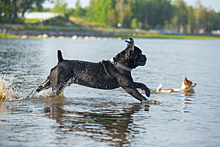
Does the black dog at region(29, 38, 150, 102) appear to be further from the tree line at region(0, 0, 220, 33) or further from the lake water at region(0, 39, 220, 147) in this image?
the tree line at region(0, 0, 220, 33)

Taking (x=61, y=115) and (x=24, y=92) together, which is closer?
(x=61, y=115)

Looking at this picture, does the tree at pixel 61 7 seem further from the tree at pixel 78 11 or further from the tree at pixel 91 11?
the tree at pixel 78 11

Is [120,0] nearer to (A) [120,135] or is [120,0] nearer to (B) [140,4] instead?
(B) [140,4]

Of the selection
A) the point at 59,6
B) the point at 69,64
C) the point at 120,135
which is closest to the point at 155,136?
the point at 120,135

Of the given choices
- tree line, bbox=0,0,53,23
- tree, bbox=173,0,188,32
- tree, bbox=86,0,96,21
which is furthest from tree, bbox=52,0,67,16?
tree line, bbox=0,0,53,23

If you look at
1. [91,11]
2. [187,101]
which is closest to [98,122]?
[187,101]

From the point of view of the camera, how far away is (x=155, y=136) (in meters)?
5.96

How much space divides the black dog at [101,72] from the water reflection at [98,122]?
2.00ft

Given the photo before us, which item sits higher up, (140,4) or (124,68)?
(140,4)

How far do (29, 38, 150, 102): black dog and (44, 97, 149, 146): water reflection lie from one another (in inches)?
24.0

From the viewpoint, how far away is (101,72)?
8250mm

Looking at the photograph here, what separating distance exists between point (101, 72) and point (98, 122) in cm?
181

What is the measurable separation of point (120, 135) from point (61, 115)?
1877 mm

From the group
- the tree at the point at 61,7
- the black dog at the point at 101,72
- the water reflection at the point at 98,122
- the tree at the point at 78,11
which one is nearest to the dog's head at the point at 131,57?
the black dog at the point at 101,72
